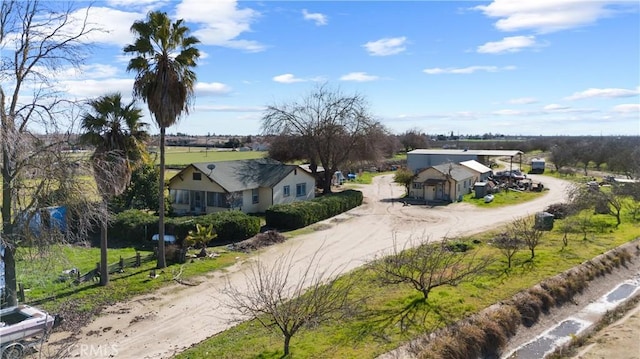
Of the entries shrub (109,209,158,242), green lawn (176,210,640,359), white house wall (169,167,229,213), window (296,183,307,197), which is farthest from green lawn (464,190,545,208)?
shrub (109,209,158,242)

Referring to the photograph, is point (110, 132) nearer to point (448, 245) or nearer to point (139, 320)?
point (139, 320)

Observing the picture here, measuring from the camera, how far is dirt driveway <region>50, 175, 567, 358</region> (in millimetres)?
14297

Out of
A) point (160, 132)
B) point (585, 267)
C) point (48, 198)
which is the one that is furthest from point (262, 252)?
point (585, 267)

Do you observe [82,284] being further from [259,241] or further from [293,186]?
[293,186]

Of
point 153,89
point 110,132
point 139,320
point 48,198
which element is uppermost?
point 153,89

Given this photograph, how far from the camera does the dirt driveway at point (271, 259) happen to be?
563 inches

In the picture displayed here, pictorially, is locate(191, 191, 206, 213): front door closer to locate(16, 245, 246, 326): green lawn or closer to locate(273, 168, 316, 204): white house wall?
locate(273, 168, 316, 204): white house wall

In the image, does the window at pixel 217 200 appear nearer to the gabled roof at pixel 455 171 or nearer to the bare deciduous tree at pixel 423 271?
the bare deciduous tree at pixel 423 271

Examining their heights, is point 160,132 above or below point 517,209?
above

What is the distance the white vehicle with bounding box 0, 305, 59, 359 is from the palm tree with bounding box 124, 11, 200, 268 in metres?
9.20

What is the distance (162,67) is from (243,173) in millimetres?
17308

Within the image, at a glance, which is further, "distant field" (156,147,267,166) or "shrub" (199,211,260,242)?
"distant field" (156,147,267,166)

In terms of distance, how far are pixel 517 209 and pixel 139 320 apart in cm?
3342

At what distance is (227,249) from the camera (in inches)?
1005
